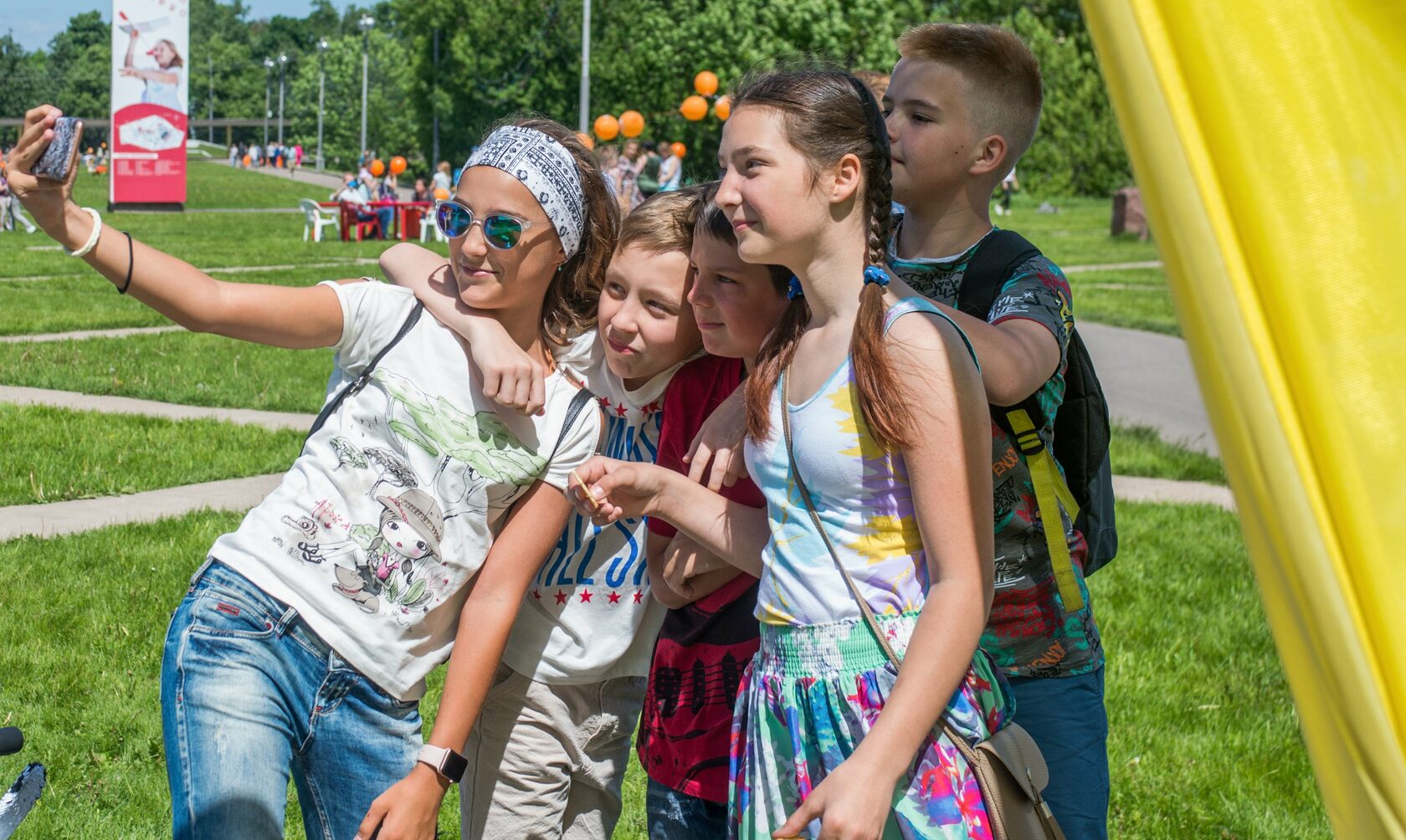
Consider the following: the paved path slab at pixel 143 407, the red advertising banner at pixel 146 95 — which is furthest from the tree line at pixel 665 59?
the paved path slab at pixel 143 407

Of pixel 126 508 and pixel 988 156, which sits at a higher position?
pixel 988 156

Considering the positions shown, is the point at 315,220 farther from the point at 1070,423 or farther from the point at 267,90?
the point at 267,90

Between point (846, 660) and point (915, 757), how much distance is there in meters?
0.17

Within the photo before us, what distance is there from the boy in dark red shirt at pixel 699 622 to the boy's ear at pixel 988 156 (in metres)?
0.49

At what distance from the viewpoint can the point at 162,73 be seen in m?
34.6

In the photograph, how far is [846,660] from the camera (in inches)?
75.5

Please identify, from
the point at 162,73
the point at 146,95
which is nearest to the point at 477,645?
the point at 162,73

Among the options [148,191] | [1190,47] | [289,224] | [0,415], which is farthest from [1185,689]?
[148,191]

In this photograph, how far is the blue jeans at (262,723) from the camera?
6.96ft

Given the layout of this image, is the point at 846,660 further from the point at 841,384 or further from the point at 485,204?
the point at 485,204

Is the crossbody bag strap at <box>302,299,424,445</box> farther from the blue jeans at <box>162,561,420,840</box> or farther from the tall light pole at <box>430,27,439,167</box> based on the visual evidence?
the tall light pole at <box>430,27,439,167</box>

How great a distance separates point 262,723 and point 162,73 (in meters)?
36.6

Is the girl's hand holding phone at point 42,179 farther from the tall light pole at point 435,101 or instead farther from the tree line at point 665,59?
the tall light pole at point 435,101

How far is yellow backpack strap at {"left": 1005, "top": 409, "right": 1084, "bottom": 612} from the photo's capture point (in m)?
2.34
